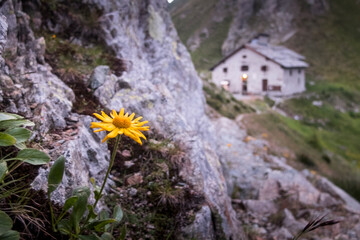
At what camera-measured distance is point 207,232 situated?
3.60m

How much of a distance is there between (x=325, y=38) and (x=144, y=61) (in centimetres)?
6000

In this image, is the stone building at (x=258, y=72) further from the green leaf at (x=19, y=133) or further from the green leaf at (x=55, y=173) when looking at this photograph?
the green leaf at (x=55, y=173)

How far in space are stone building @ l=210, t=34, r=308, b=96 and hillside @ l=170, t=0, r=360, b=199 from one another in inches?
78.6

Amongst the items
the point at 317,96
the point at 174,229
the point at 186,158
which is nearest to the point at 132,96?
the point at 186,158

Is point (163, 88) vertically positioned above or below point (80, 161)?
above

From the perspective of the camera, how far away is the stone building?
125ft

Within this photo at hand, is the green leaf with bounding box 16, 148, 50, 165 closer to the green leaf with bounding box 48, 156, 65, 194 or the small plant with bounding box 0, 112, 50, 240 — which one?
the small plant with bounding box 0, 112, 50, 240

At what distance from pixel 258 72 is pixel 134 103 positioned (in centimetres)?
3656

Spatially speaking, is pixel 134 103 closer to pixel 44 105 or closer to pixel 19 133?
pixel 44 105

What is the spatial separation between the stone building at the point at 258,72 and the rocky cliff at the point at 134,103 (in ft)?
96.2

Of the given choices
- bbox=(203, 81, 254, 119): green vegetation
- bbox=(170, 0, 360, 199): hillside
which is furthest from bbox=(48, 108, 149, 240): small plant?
bbox=(203, 81, 254, 119): green vegetation

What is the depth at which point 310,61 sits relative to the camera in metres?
53.4

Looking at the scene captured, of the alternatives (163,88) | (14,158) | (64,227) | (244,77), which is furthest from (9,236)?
(244,77)

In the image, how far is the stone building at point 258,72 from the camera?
38.2m
